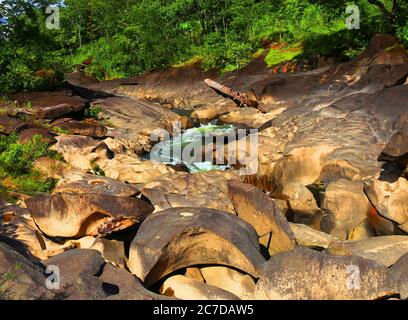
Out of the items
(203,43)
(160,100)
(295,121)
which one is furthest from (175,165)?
(203,43)

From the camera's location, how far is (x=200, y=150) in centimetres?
2059

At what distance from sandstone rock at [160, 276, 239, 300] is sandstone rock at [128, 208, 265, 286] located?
0.29 meters

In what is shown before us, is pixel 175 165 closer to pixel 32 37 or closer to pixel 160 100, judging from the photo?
pixel 32 37

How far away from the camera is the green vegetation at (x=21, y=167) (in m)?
13.8

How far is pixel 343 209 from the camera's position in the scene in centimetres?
1284

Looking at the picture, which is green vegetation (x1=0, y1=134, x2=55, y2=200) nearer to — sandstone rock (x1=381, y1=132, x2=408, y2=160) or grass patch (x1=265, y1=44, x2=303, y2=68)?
sandstone rock (x1=381, y1=132, x2=408, y2=160)

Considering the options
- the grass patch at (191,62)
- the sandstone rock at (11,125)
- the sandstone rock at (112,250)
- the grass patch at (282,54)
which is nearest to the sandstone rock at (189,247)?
the sandstone rock at (112,250)

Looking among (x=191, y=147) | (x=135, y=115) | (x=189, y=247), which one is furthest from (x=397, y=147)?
(x=135, y=115)

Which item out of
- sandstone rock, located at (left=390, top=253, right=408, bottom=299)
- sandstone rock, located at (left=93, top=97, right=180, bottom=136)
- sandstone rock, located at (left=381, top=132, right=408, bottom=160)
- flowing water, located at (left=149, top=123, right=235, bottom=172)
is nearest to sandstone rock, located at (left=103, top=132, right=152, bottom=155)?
flowing water, located at (left=149, top=123, right=235, bottom=172)

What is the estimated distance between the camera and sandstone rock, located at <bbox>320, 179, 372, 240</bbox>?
1261 centimetres

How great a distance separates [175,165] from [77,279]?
1252 centimetres

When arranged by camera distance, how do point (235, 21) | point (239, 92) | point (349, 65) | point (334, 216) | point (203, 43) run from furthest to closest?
point (203, 43) < point (235, 21) < point (239, 92) < point (349, 65) < point (334, 216)

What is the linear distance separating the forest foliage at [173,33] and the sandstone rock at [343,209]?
1614cm

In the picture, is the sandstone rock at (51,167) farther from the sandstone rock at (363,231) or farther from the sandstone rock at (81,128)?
the sandstone rock at (363,231)
